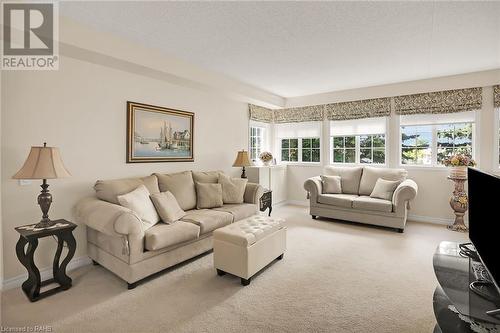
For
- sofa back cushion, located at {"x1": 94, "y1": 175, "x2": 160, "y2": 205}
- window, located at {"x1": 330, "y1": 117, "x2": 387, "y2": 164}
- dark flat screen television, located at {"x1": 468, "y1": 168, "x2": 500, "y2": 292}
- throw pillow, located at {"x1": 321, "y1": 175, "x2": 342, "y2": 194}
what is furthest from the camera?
window, located at {"x1": 330, "y1": 117, "x2": 387, "y2": 164}

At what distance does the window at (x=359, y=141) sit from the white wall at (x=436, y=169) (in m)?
0.21

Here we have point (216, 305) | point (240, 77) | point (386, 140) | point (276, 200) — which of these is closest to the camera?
point (216, 305)

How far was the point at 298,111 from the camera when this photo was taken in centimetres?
625

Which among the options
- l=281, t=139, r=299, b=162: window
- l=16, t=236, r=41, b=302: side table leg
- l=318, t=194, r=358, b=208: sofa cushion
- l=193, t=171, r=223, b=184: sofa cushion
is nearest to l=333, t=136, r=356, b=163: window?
l=281, t=139, r=299, b=162: window

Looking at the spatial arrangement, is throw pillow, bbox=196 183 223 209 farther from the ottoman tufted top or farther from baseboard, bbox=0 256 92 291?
baseboard, bbox=0 256 92 291

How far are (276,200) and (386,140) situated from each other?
2716mm

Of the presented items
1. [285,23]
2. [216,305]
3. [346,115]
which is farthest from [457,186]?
[216,305]

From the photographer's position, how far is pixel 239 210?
3756mm

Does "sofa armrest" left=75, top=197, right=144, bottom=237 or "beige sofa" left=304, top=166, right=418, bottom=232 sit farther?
"beige sofa" left=304, top=166, right=418, bottom=232

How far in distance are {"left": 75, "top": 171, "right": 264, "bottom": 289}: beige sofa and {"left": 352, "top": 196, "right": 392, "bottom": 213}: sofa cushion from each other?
2251 millimetres

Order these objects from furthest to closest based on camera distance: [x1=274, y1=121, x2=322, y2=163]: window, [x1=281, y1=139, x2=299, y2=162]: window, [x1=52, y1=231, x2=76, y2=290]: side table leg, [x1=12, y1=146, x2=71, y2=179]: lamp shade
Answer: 1. [x1=281, y1=139, x2=299, y2=162]: window
2. [x1=274, y1=121, x2=322, y2=163]: window
3. [x1=52, y1=231, x2=76, y2=290]: side table leg
4. [x1=12, y1=146, x2=71, y2=179]: lamp shade

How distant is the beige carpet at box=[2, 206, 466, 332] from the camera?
6.39 ft

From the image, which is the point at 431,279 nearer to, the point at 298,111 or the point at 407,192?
the point at 407,192

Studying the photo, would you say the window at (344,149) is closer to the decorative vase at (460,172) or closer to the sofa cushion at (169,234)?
the decorative vase at (460,172)
